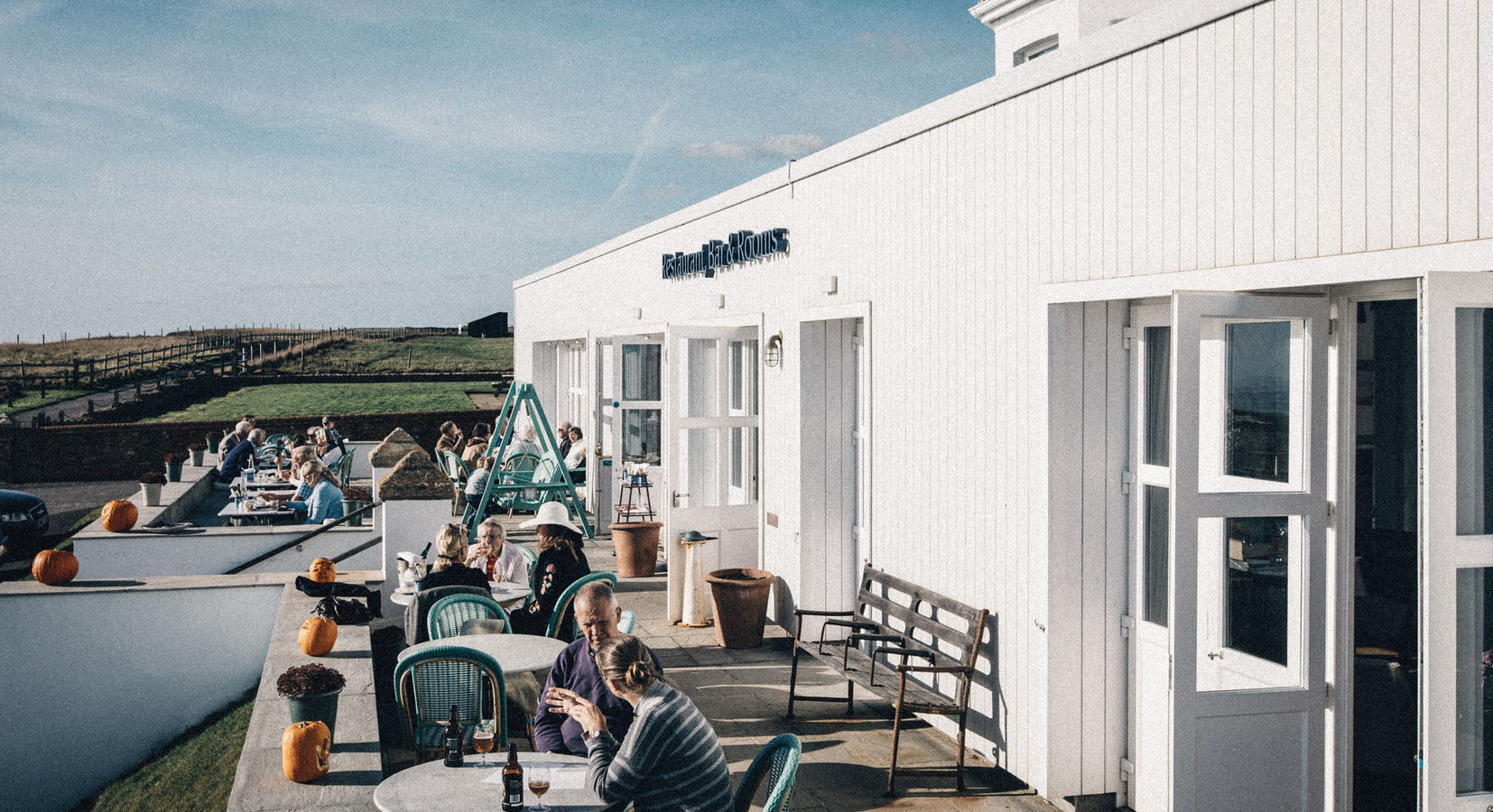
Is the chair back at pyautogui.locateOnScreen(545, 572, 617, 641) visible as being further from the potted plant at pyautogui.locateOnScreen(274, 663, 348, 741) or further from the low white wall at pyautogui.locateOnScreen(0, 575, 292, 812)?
the low white wall at pyautogui.locateOnScreen(0, 575, 292, 812)

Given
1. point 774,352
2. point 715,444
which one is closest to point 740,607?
point 774,352

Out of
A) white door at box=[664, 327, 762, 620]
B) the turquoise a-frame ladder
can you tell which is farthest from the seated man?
the turquoise a-frame ladder

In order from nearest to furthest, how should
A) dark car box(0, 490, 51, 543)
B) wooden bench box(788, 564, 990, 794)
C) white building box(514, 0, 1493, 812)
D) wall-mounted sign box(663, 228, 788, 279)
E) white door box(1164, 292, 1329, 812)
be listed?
white building box(514, 0, 1493, 812), white door box(1164, 292, 1329, 812), wooden bench box(788, 564, 990, 794), wall-mounted sign box(663, 228, 788, 279), dark car box(0, 490, 51, 543)

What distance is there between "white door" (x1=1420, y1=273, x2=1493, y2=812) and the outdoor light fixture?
595cm

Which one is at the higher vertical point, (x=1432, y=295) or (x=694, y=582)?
(x=1432, y=295)

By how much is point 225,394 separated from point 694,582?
3309cm

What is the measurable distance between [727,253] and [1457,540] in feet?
24.5

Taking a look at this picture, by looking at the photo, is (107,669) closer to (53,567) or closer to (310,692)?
(53,567)

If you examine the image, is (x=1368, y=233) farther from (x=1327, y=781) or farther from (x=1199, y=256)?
(x=1327, y=781)

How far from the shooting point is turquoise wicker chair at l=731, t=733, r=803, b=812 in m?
3.36

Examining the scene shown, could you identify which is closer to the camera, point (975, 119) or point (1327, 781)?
point (1327, 781)

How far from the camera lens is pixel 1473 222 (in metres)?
3.28

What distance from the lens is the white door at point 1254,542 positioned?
156 inches

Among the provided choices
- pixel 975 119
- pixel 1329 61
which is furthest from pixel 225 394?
pixel 1329 61
